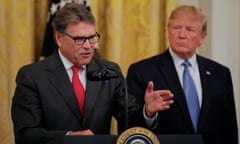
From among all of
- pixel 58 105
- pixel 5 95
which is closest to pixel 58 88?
pixel 58 105

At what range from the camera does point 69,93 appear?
2.38 meters

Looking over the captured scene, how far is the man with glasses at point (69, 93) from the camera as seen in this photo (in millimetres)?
2316

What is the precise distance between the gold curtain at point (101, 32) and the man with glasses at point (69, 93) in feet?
2.88

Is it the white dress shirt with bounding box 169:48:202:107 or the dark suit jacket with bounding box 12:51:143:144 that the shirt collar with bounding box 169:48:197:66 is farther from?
the dark suit jacket with bounding box 12:51:143:144

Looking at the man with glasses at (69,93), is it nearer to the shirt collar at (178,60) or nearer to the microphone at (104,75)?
the microphone at (104,75)

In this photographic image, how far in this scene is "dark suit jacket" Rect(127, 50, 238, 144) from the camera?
8.94ft

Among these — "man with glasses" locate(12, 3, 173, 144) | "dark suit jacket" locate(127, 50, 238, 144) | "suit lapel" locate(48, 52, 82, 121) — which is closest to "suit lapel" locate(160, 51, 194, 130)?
"dark suit jacket" locate(127, 50, 238, 144)

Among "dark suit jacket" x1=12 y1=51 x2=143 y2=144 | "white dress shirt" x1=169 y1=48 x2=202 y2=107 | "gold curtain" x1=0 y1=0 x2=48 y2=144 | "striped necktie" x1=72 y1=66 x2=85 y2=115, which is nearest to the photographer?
"dark suit jacket" x1=12 y1=51 x2=143 y2=144

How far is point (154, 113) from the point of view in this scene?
223 centimetres

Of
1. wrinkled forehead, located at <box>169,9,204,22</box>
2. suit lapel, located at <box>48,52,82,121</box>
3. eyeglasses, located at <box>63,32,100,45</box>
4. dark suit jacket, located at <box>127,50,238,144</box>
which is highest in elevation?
wrinkled forehead, located at <box>169,9,204,22</box>

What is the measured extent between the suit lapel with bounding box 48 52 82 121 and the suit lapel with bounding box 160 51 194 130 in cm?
61

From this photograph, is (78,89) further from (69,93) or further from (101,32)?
(101,32)

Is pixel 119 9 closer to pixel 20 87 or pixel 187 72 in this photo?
pixel 187 72

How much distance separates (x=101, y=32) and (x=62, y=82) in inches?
44.8
